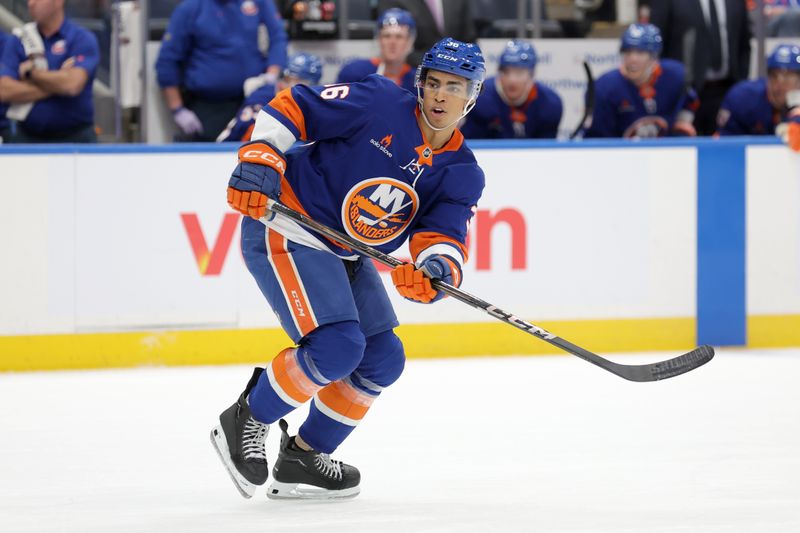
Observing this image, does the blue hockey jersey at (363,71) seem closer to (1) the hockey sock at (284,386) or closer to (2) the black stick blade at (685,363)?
(2) the black stick blade at (685,363)

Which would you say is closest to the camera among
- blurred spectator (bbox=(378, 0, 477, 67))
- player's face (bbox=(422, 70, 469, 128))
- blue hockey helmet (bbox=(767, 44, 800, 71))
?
player's face (bbox=(422, 70, 469, 128))

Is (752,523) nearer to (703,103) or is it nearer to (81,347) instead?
(81,347)

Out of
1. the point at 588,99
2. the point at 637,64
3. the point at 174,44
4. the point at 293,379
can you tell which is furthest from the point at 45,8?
the point at 293,379

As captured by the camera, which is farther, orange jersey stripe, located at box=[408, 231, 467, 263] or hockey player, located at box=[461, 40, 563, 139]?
hockey player, located at box=[461, 40, 563, 139]

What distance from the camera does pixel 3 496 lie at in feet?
9.78

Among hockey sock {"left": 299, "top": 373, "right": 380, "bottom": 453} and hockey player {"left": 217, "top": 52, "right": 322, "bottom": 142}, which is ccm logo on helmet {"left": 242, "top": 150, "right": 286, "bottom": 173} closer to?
hockey sock {"left": 299, "top": 373, "right": 380, "bottom": 453}

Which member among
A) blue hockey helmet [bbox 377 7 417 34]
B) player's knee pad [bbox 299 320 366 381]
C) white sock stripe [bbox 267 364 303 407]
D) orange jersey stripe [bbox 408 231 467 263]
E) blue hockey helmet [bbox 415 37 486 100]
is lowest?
white sock stripe [bbox 267 364 303 407]

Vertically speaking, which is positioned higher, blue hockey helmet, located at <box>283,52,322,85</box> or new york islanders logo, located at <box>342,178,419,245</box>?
blue hockey helmet, located at <box>283,52,322,85</box>

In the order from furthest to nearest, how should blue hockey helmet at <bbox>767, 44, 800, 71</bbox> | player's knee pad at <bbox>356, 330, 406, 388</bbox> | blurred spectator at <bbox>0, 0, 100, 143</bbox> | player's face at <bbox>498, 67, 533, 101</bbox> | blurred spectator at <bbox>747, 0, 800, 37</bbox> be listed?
blurred spectator at <bbox>747, 0, 800, 37</bbox>
blue hockey helmet at <bbox>767, 44, 800, 71</bbox>
player's face at <bbox>498, 67, 533, 101</bbox>
blurred spectator at <bbox>0, 0, 100, 143</bbox>
player's knee pad at <bbox>356, 330, 406, 388</bbox>

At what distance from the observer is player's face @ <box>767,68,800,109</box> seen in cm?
599

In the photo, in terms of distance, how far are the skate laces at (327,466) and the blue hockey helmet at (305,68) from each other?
2902 millimetres

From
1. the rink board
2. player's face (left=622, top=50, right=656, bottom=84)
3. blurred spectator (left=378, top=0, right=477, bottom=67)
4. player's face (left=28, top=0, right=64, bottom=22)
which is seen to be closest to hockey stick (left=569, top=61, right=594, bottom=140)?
player's face (left=622, top=50, right=656, bottom=84)

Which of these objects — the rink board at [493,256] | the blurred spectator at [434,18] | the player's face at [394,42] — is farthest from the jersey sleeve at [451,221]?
the blurred spectator at [434,18]

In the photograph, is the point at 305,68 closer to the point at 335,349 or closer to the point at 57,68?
the point at 57,68
